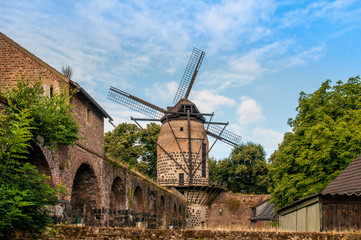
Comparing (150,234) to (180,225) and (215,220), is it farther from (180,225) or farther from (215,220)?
(215,220)

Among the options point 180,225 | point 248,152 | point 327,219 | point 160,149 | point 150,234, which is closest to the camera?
point 150,234

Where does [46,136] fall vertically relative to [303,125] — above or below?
below

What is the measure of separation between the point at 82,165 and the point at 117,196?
4369 mm

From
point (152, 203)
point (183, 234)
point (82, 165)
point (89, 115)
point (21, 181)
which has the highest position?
point (89, 115)

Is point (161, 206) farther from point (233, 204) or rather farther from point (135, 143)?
point (135, 143)

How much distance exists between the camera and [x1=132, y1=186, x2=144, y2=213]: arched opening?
2291 centimetres

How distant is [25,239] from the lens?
892 centimetres

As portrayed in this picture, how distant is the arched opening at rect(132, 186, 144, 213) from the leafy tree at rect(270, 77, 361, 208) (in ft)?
23.5

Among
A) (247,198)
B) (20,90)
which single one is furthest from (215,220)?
(20,90)

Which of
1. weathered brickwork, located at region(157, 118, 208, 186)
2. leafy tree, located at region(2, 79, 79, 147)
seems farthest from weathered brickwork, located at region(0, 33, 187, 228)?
weathered brickwork, located at region(157, 118, 208, 186)

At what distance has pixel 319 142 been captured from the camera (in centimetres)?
1983

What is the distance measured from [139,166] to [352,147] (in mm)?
27074

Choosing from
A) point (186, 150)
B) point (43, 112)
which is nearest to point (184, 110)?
point (186, 150)

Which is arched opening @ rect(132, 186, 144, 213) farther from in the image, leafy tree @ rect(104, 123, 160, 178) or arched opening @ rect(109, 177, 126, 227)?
leafy tree @ rect(104, 123, 160, 178)
